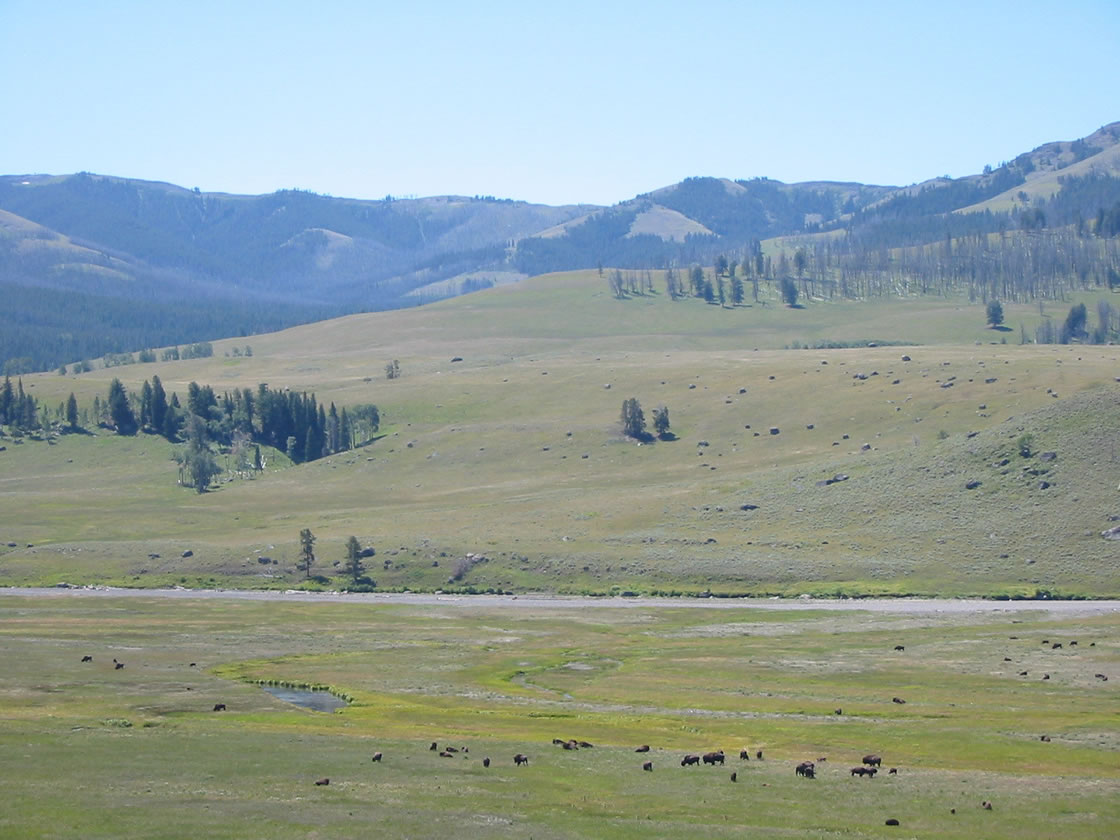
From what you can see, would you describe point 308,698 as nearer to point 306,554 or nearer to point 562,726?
point 562,726

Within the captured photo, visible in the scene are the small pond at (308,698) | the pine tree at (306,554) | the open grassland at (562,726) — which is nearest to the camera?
the open grassland at (562,726)

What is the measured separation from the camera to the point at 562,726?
65.1 m

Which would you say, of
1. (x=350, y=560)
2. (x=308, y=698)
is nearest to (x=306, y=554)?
(x=350, y=560)

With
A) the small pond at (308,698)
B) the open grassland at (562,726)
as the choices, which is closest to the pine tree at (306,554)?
the open grassland at (562,726)

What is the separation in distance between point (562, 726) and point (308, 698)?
62.9ft

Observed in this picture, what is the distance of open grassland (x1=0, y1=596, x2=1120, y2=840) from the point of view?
42.5 metres

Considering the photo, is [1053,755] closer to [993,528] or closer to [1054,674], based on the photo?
[1054,674]

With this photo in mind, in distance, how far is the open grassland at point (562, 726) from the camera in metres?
42.5

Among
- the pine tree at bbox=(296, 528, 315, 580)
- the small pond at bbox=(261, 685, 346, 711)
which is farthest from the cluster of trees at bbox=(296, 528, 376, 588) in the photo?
the small pond at bbox=(261, 685, 346, 711)

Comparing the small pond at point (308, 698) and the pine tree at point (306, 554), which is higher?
the small pond at point (308, 698)

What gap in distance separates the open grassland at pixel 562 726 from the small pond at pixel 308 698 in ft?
4.85

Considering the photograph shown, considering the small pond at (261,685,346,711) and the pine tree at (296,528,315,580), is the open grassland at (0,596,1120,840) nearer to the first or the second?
the small pond at (261,685,346,711)

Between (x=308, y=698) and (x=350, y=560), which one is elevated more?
(x=308, y=698)

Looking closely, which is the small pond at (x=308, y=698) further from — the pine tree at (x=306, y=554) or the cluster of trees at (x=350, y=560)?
the pine tree at (x=306, y=554)
